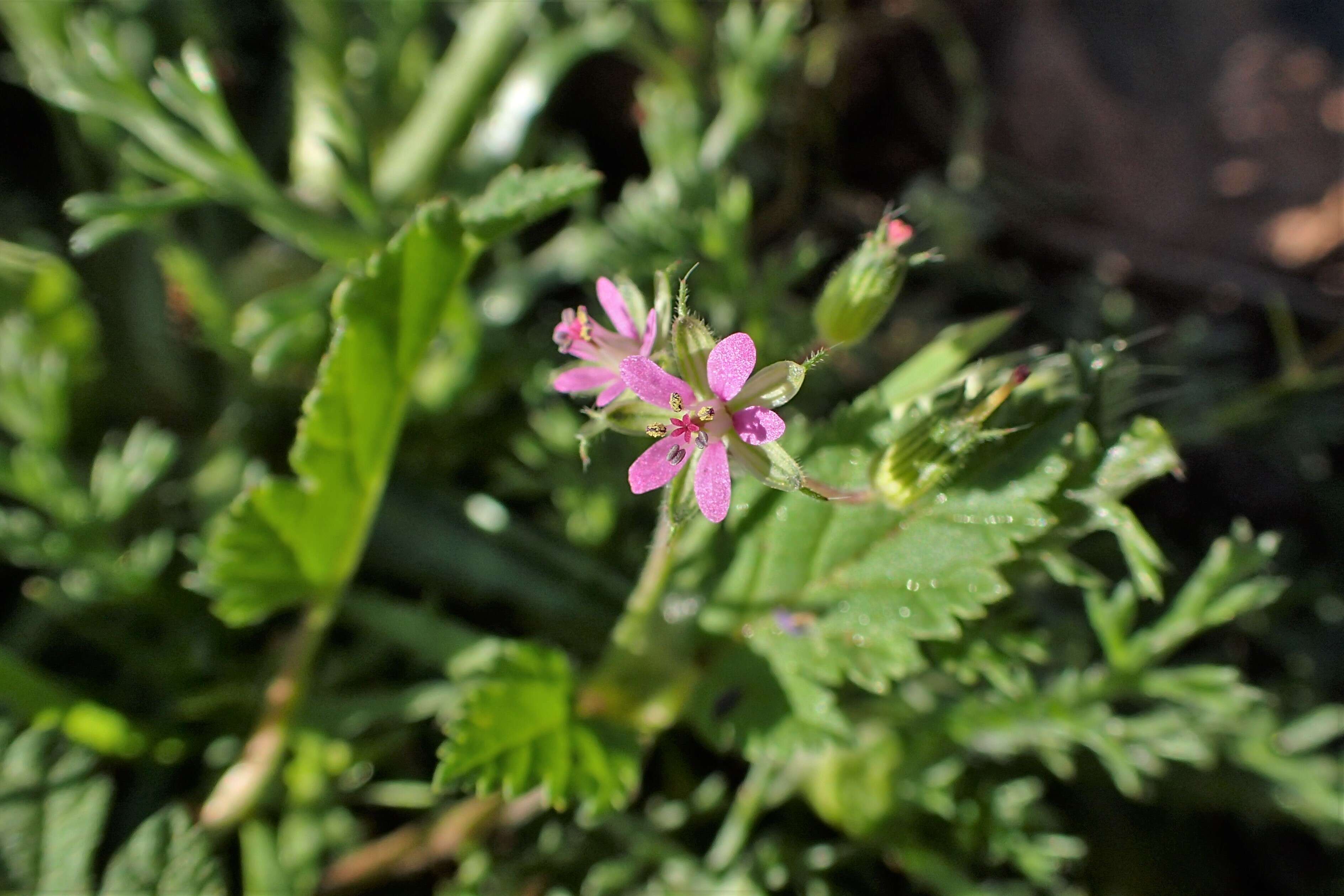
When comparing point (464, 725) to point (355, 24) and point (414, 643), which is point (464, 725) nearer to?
point (414, 643)

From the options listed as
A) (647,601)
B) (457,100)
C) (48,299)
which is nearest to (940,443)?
(647,601)

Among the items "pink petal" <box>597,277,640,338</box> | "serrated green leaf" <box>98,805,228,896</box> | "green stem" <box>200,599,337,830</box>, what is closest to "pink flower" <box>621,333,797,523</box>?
"pink petal" <box>597,277,640,338</box>

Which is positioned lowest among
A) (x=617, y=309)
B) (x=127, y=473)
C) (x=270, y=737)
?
(x=270, y=737)

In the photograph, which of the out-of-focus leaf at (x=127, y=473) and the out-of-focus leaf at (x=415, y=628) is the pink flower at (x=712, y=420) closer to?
the out-of-focus leaf at (x=415, y=628)

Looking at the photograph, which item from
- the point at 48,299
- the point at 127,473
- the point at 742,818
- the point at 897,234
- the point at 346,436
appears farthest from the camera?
the point at 48,299

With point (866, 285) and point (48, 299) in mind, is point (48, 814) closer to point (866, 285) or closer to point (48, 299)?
point (48, 299)

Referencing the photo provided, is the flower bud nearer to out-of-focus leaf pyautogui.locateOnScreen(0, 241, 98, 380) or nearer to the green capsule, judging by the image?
the green capsule

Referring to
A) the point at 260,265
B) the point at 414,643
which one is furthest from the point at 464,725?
the point at 260,265
